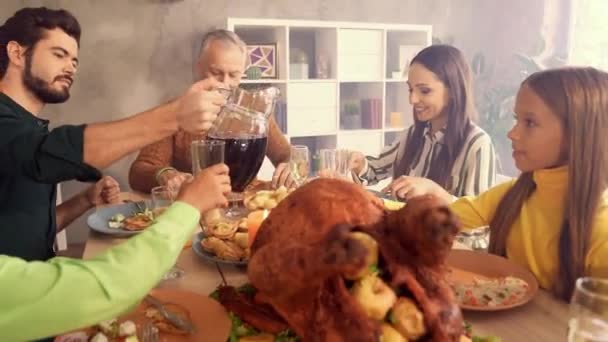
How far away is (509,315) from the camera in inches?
33.8

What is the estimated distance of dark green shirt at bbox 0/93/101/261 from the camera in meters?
0.98

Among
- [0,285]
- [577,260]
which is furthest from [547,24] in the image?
[0,285]

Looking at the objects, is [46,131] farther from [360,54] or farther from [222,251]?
[360,54]

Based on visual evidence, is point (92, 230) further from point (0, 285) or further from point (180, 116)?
point (0, 285)

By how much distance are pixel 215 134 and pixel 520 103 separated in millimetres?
678

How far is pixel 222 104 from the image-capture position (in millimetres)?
997

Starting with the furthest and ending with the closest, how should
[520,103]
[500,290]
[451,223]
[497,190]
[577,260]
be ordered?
[497,190] < [520,103] < [577,260] < [500,290] < [451,223]

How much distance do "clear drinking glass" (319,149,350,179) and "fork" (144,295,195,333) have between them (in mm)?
724

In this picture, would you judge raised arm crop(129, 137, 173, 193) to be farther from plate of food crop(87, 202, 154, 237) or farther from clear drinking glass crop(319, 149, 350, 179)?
clear drinking glass crop(319, 149, 350, 179)

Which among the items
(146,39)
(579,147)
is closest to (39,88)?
(579,147)

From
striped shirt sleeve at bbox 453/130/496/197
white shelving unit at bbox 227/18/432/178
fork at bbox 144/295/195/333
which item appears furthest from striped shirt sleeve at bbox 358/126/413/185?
fork at bbox 144/295/195/333

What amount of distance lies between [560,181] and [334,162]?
596 millimetres

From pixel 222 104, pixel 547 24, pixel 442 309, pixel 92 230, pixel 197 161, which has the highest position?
pixel 547 24

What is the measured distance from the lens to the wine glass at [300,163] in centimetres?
152
